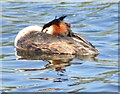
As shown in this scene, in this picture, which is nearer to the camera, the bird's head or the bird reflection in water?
the bird reflection in water

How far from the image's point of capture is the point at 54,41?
36.5 ft

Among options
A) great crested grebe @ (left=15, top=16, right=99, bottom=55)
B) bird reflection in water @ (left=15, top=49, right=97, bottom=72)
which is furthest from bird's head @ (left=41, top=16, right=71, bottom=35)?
bird reflection in water @ (left=15, top=49, right=97, bottom=72)

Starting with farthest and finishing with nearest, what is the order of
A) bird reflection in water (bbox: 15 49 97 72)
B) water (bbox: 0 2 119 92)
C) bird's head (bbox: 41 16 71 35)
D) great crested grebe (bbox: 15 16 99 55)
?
bird's head (bbox: 41 16 71 35)
great crested grebe (bbox: 15 16 99 55)
bird reflection in water (bbox: 15 49 97 72)
water (bbox: 0 2 119 92)

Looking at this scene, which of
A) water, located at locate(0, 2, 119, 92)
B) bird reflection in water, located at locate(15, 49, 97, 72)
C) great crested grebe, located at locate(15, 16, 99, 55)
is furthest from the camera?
great crested grebe, located at locate(15, 16, 99, 55)

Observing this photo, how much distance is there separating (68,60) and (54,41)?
2.66ft

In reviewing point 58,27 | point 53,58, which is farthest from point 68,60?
point 58,27

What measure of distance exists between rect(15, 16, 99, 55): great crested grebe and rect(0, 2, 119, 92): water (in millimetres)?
252

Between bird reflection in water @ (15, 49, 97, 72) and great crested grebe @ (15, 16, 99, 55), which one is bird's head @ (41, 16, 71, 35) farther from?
bird reflection in water @ (15, 49, 97, 72)

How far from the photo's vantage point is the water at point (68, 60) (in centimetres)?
840

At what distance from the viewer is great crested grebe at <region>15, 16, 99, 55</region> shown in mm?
10953

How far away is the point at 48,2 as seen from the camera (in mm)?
17750

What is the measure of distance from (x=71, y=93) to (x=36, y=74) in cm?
140

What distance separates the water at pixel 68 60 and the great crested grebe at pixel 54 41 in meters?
0.25

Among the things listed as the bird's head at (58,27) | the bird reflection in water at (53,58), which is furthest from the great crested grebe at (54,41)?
the bird reflection in water at (53,58)
